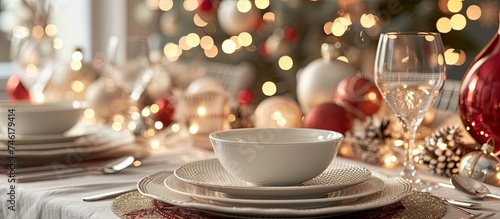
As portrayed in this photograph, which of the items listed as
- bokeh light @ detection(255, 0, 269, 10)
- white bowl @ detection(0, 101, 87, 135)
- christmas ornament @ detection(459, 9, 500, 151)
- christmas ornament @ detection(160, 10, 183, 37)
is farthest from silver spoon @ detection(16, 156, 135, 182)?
christmas ornament @ detection(160, 10, 183, 37)

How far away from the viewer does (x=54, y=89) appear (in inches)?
75.7

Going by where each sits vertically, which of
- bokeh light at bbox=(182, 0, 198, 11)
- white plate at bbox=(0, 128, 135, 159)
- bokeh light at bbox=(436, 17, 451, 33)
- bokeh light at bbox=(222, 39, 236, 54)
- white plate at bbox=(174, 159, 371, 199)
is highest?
bokeh light at bbox=(182, 0, 198, 11)

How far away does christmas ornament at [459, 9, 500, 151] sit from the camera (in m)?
1.04

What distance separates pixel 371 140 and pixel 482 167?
22 centimetres

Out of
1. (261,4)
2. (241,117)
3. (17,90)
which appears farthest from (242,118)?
(261,4)

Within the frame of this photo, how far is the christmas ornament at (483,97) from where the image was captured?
1.04 meters

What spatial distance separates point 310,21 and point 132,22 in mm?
1370

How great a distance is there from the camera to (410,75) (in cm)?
93

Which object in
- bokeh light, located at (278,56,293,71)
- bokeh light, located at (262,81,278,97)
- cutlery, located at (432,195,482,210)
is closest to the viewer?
cutlery, located at (432,195,482,210)

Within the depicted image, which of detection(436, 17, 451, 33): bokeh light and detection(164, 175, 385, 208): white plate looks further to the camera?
detection(436, 17, 451, 33): bokeh light

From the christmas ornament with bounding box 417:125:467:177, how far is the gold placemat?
20 centimetres

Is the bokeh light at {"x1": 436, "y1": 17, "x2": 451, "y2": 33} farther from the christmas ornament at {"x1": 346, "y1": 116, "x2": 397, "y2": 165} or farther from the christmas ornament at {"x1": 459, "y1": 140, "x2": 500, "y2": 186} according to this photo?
the christmas ornament at {"x1": 459, "y1": 140, "x2": 500, "y2": 186}

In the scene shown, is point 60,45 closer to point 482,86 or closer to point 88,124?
point 88,124

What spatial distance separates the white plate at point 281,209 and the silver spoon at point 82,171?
0.21 metres
